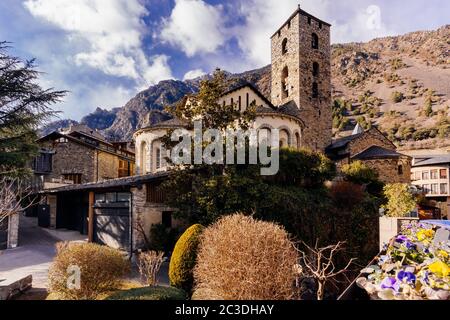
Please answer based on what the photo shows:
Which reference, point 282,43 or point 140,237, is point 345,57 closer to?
point 282,43

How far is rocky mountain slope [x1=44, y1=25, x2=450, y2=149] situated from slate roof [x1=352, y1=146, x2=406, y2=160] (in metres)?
27.6

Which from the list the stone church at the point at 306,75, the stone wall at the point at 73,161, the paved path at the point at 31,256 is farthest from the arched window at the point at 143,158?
the stone church at the point at 306,75

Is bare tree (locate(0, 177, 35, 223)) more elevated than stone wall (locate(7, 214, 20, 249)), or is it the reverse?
bare tree (locate(0, 177, 35, 223))

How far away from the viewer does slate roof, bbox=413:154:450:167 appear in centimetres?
4041

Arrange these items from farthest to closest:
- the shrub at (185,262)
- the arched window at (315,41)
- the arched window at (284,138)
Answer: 1. the arched window at (315,41)
2. the arched window at (284,138)
3. the shrub at (185,262)

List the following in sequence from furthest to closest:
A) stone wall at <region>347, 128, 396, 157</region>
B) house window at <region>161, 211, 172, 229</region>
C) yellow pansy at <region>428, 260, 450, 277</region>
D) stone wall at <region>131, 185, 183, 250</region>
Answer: stone wall at <region>347, 128, 396, 157</region>, house window at <region>161, 211, 172, 229</region>, stone wall at <region>131, 185, 183, 250</region>, yellow pansy at <region>428, 260, 450, 277</region>

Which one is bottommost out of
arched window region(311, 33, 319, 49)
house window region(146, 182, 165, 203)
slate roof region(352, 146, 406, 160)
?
house window region(146, 182, 165, 203)

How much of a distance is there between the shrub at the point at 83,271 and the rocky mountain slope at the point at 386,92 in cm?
4946

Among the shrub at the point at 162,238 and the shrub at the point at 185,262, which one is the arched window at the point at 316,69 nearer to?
the shrub at the point at 162,238

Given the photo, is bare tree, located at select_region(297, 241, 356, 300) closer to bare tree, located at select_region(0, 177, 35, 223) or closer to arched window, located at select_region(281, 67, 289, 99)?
bare tree, located at select_region(0, 177, 35, 223)

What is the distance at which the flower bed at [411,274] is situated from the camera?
376 cm

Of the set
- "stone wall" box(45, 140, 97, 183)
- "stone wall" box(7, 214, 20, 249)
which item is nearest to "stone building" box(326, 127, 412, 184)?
"stone wall" box(45, 140, 97, 183)

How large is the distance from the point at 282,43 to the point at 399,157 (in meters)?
18.5

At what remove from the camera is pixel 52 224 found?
2288 cm
